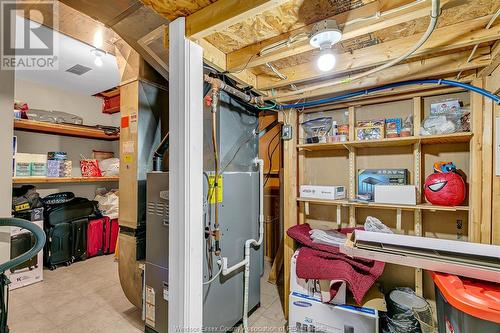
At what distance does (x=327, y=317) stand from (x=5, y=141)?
7.12ft

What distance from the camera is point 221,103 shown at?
1911 millimetres

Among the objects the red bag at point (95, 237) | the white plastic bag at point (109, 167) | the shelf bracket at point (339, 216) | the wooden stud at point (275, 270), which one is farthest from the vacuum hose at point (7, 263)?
the white plastic bag at point (109, 167)

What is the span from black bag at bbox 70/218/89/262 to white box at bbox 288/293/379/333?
337 cm

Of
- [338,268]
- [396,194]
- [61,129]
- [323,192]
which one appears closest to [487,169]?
[396,194]

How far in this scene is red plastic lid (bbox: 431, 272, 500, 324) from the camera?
991 millimetres

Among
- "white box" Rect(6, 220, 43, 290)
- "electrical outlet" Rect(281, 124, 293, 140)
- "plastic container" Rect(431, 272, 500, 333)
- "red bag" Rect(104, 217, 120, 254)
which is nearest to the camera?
"plastic container" Rect(431, 272, 500, 333)

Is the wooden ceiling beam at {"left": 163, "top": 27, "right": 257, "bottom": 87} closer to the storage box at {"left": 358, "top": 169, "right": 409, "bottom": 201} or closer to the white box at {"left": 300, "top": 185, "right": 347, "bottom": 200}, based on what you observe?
the white box at {"left": 300, "top": 185, "right": 347, "bottom": 200}

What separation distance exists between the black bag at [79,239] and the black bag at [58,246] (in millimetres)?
48

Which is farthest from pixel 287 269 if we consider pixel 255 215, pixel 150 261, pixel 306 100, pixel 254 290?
pixel 306 100

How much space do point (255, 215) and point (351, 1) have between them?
179 centimetres

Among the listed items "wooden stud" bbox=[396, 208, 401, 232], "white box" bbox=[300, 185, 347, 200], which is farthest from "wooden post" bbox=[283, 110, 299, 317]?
"wooden stud" bbox=[396, 208, 401, 232]

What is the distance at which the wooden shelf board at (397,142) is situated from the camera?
172 cm

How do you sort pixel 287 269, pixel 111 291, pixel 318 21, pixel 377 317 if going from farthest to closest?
pixel 111 291
pixel 287 269
pixel 377 317
pixel 318 21

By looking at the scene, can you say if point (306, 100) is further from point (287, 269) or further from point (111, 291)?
point (111, 291)
